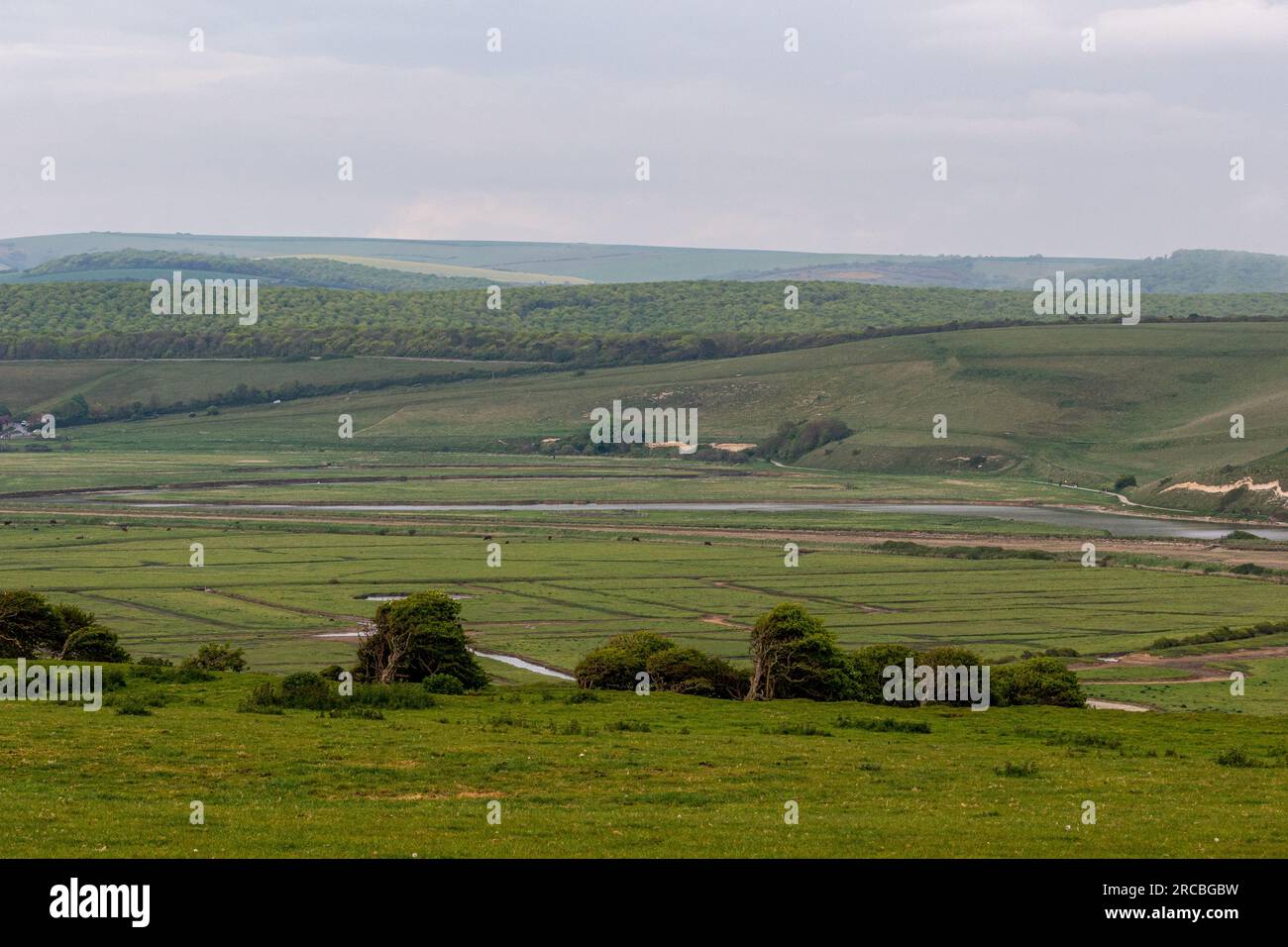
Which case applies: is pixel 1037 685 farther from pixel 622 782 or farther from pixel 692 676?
pixel 622 782

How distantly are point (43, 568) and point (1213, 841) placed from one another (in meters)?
98.3

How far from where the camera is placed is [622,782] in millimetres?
31312

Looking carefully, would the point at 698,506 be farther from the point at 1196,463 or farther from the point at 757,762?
the point at 757,762

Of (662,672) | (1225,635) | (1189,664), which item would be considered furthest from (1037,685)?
(1225,635)

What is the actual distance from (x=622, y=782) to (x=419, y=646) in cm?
2075

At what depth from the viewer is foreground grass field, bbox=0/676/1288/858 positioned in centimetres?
2395

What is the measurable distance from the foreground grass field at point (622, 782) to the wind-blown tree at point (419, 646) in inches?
220

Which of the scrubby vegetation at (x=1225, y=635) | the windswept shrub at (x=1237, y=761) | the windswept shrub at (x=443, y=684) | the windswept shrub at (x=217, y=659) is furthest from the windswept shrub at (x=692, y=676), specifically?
the scrubby vegetation at (x=1225, y=635)

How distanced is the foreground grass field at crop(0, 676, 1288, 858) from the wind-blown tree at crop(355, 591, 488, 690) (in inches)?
220

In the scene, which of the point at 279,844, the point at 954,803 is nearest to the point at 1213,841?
the point at 954,803

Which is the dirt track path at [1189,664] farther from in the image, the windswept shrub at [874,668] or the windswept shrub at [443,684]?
the windswept shrub at [443,684]

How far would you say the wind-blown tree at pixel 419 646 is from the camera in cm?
5091

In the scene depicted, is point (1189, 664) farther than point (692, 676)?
Yes
